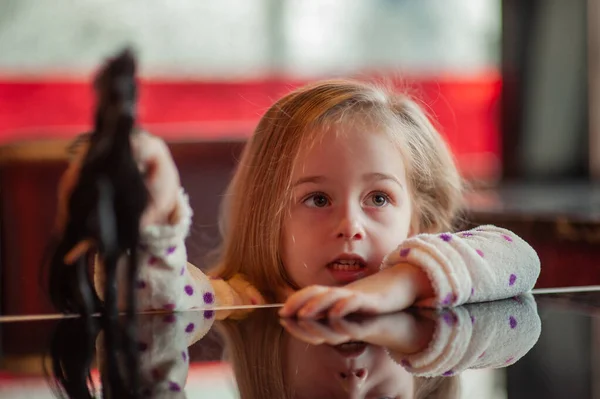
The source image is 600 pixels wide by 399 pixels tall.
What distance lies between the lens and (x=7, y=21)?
10.7 ft

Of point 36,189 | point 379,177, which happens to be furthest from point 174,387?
point 36,189

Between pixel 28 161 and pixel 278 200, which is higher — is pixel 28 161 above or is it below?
below

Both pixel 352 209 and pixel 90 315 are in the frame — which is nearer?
pixel 90 315

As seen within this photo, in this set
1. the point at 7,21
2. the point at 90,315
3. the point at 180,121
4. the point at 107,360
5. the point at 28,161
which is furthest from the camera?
the point at 180,121

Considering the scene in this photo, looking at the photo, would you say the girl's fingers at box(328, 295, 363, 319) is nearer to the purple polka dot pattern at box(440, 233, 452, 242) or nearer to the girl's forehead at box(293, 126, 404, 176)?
the purple polka dot pattern at box(440, 233, 452, 242)

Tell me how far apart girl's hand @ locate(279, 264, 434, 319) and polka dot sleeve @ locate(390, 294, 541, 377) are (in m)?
0.03

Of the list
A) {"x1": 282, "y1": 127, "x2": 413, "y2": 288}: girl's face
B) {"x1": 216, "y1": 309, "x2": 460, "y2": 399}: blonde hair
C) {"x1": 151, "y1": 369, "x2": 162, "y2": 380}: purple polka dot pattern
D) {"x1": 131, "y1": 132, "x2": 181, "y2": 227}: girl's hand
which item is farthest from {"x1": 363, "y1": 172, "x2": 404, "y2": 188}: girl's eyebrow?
{"x1": 151, "y1": 369, "x2": 162, "y2": 380}: purple polka dot pattern

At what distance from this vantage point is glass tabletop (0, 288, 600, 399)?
0.48m

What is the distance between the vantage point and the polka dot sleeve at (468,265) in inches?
29.4

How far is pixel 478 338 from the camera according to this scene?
623mm

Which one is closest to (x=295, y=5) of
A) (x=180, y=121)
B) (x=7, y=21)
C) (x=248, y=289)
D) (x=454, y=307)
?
(x=180, y=121)

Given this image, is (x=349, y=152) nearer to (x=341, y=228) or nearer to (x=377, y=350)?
(x=341, y=228)

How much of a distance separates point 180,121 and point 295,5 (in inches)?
24.0

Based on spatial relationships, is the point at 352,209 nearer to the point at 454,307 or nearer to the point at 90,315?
the point at 454,307
